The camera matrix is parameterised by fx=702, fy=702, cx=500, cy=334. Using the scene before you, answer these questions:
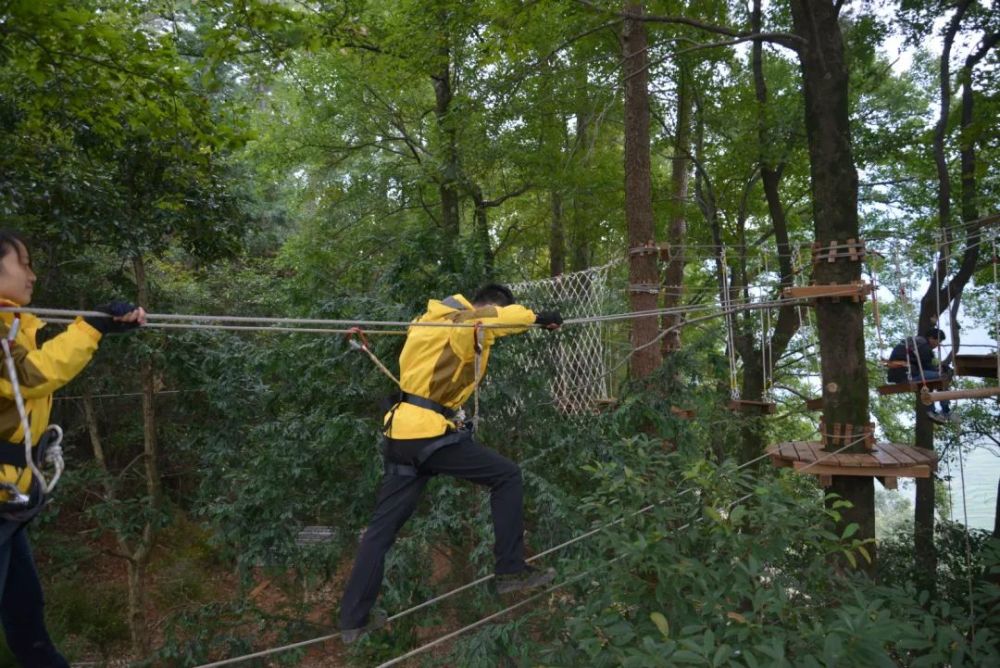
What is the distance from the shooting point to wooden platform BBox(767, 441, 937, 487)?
272 centimetres

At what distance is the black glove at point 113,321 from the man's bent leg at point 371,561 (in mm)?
992

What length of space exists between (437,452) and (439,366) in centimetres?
29

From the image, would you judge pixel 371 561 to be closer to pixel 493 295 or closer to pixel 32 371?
pixel 493 295

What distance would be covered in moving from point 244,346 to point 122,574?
12.4ft

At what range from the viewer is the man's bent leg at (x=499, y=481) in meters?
2.37

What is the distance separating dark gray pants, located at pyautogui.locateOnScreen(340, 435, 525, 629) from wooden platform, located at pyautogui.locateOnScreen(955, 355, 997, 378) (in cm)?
328

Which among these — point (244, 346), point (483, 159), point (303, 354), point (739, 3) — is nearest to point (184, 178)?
point (244, 346)

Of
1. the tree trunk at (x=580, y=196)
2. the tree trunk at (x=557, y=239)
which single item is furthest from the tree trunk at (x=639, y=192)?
the tree trunk at (x=557, y=239)

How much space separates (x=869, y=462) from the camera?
2.79 metres

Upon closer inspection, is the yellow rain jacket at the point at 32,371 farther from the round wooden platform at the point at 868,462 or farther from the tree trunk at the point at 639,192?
the tree trunk at the point at 639,192

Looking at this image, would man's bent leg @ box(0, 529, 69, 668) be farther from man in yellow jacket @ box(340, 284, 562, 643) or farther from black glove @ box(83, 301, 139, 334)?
man in yellow jacket @ box(340, 284, 562, 643)

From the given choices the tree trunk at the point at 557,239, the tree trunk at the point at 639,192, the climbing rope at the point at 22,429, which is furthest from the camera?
the tree trunk at the point at 557,239

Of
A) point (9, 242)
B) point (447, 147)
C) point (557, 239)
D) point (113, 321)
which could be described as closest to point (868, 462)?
point (113, 321)

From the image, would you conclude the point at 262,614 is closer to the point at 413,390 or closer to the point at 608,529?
the point at 413,390
